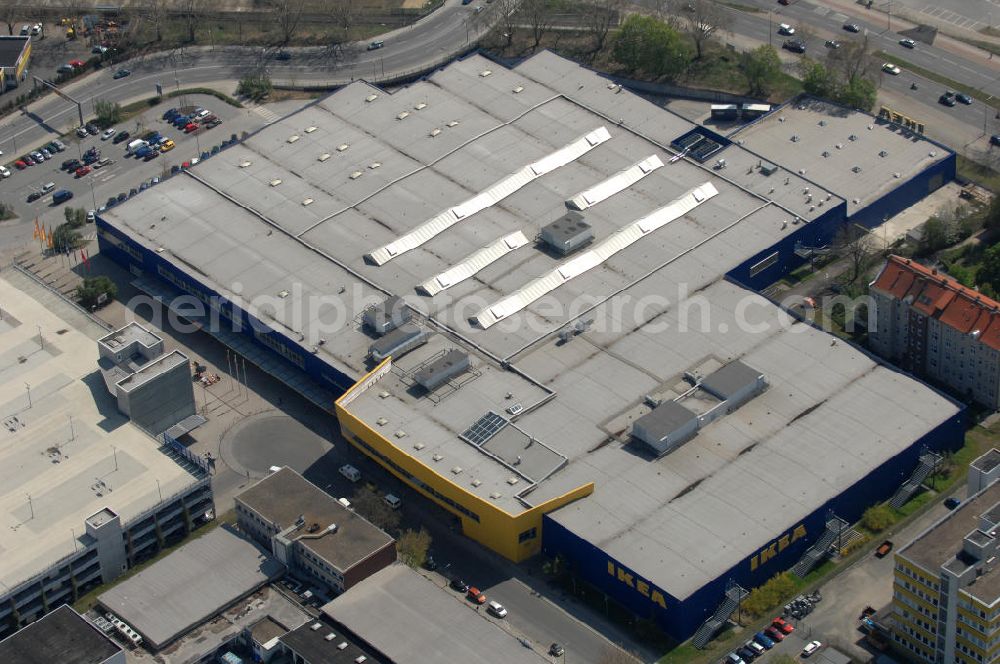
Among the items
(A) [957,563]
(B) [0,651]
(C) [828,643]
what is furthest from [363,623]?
(A) [957,563]

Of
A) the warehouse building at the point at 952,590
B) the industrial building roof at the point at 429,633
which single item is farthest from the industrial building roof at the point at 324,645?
the warehouse building at the point at 952,590

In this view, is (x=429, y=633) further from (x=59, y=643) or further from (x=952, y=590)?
(x=952, y=590)

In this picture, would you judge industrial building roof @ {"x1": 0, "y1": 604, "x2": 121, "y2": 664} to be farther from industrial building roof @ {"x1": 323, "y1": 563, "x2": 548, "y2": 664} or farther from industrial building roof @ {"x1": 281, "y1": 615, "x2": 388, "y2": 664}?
industrial building roof @ {"x1": 323, "y1": 563, "x2": 548, "y2": 664}

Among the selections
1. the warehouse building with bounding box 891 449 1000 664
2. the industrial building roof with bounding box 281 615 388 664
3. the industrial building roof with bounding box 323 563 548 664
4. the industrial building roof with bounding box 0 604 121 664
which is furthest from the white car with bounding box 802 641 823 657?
the industrial building roof with bounding box 0 604 121 664

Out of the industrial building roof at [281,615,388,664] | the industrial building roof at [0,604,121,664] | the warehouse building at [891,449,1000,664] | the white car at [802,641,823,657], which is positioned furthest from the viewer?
the white car at [802,641,823,657]

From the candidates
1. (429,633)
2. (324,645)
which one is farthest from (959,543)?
(324,645)

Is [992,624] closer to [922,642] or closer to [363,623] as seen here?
[922,642]
